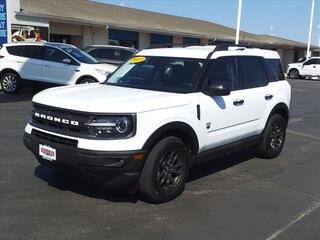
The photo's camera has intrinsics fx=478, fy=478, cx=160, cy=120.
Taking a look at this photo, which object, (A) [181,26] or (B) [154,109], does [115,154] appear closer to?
(B) [154,109]

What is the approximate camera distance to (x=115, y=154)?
498 cm

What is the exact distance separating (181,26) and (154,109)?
33010 mm

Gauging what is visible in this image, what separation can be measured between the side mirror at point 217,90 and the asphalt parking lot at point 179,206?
1.25m

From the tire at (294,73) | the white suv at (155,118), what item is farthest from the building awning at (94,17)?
the white suv at (155,118)

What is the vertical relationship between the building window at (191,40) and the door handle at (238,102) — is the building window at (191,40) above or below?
above

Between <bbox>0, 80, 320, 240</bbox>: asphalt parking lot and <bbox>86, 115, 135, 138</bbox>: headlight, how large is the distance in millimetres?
856

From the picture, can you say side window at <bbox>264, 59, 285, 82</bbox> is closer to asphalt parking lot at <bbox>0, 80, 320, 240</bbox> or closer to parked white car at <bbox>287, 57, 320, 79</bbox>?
asphalt parking lot at <bbox>0, 80, 320, 240</bbox>

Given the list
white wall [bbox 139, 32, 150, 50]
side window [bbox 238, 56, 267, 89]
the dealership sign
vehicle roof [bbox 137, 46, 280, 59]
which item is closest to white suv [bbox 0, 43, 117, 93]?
the dealership sign

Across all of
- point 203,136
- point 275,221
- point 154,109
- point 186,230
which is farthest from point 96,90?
point 275,221

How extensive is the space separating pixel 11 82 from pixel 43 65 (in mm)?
1251

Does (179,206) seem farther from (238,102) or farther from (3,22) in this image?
(3,22)

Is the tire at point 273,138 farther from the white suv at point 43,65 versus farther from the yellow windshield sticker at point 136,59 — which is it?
the white suv at point 43,65

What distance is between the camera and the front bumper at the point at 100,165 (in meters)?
4.97

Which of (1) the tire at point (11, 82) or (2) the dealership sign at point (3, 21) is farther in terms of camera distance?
(2) the dealership sign at point (3, 21)
